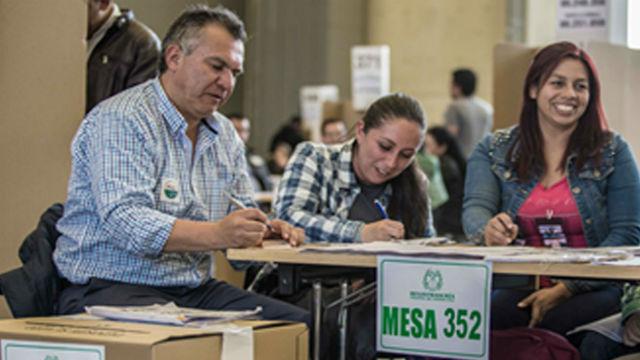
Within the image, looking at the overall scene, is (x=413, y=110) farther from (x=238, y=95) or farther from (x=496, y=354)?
(x=238, y=95)

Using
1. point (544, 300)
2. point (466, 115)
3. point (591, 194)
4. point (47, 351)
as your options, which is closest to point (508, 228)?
point (544, 300)

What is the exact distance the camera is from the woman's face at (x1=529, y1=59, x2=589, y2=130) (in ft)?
13.0

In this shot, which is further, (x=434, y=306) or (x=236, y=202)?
(x=236, y=202)

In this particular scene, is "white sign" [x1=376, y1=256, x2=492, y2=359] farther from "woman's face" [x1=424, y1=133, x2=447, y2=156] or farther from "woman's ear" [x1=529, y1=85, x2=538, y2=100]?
"woman's face" [x1=424, y1=133, x2=447, y2=156]

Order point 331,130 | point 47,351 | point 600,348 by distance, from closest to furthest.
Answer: point 47,351 < point 600,348 < point 331,130

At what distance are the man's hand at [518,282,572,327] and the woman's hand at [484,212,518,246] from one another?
281mm

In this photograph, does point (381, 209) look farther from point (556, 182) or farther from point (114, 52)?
point (114, 52)

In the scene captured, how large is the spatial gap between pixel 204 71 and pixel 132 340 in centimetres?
109

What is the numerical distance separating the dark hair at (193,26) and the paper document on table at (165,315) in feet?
2.77

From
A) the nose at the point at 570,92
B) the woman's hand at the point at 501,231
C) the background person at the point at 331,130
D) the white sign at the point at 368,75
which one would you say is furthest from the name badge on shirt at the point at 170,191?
the white sign at the point at 368,75

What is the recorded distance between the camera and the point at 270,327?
9.70 ft

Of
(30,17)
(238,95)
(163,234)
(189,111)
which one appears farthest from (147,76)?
A: (238,95)

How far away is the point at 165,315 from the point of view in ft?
9.72

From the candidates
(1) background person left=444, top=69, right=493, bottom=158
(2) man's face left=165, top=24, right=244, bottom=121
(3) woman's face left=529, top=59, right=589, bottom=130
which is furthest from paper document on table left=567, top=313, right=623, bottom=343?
(1) background person left=444, top=69, right=493, bottom=158
